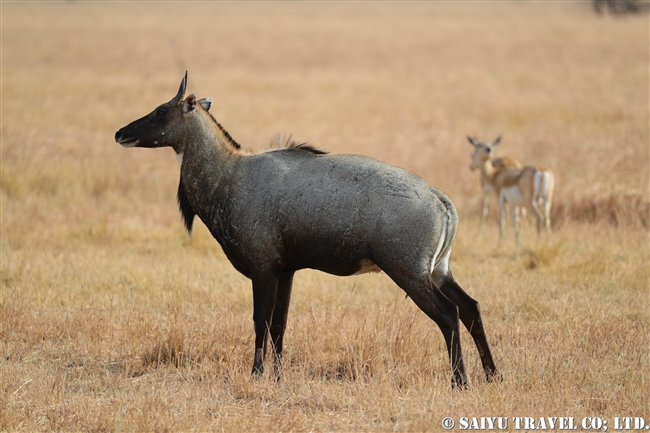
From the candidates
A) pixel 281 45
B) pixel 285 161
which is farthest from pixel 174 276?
pixel 281 45

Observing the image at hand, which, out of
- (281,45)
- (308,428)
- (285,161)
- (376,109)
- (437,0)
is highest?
(437,0)

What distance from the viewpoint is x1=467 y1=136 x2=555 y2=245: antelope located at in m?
12.8

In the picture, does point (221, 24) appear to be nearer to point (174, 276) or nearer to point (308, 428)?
point (174, 276)

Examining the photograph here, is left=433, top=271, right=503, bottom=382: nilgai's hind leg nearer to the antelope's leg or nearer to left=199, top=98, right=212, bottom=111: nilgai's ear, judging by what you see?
the antelope's leg

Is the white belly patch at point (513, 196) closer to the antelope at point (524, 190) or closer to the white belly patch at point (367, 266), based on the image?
the antelope at point (524, 190)

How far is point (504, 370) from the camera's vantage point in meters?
6.80

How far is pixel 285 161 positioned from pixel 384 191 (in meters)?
0.95

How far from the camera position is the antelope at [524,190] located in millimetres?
12820

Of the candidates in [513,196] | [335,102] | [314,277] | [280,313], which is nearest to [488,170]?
[513,196]

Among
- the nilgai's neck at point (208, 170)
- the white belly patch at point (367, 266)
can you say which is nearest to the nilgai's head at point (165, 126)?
the nilgai's neck at point (208, 170)

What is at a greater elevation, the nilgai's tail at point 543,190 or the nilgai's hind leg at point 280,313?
the nilgai's tail at point 543,190

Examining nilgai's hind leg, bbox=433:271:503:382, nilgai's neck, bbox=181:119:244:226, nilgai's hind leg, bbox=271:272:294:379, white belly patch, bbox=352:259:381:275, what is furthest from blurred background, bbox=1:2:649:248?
nilgai's hind leg, bbox=433:271:503:382

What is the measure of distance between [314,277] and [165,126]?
3.69 metres

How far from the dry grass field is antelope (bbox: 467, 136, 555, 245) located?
0.47 meters
